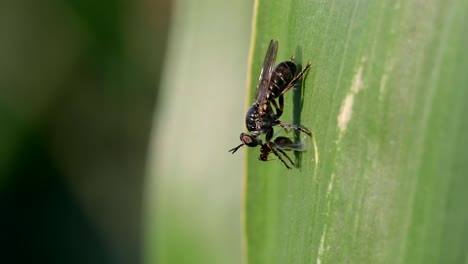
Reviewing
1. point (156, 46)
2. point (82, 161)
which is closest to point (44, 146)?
point (82, 161)

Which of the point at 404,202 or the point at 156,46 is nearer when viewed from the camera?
the point at 404,202

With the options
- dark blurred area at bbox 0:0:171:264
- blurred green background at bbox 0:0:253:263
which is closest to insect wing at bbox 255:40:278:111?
blurred green background at bbox 0:0:253:263

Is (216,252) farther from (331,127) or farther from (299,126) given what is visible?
(331,127)

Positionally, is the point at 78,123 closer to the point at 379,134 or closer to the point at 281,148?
the point at 281,148

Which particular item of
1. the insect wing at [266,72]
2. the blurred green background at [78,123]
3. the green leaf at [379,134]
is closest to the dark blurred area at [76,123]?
the blurred green background at [78,123]

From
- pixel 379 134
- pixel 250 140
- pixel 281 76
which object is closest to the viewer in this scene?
pixel 379 134

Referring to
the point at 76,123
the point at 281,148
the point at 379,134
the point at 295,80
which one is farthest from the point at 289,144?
the point at 76,123

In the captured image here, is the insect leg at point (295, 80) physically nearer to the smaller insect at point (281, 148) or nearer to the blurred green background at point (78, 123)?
the smaller insect at point (281, 148)
